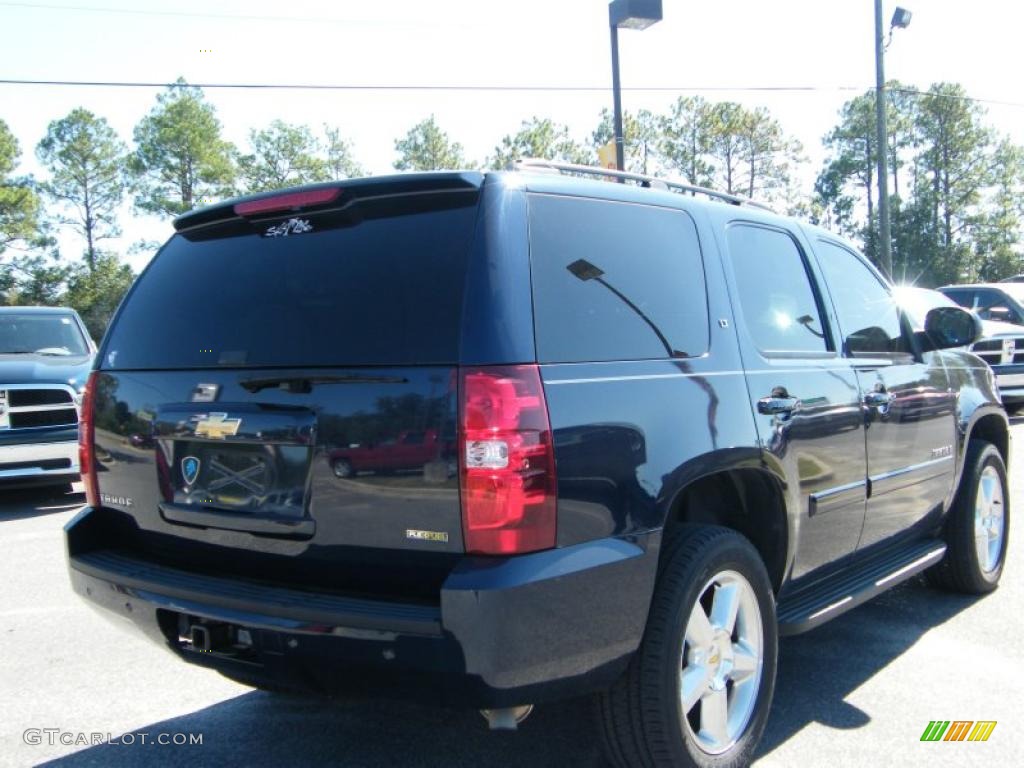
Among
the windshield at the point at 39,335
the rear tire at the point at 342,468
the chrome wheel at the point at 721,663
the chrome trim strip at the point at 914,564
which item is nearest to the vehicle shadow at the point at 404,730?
the chrome wheel at the point at 721,663

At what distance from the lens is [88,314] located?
167 ft

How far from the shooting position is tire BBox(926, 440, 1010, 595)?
4832mm

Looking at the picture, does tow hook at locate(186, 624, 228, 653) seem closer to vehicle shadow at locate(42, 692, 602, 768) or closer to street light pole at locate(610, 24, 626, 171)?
vehicle shadow at locate(42, 692, 602, 768)

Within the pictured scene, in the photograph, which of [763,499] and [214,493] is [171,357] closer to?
[214,493]

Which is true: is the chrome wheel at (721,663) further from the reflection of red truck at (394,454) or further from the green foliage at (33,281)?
the green foliage at (33,281)

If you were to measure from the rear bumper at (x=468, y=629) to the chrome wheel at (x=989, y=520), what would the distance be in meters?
3.22

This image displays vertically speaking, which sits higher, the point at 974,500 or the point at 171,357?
the point at 171,357

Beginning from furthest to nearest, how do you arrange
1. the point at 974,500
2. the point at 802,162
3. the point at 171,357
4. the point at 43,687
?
the point at 802,162 < the point at 974,500 < the point at 43,687 < the point at 171,357

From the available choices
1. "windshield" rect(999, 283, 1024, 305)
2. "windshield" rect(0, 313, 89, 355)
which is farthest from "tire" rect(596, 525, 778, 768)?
"windshield" rect(999, 283, 1024, 305)

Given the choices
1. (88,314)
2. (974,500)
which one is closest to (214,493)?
(974,500)

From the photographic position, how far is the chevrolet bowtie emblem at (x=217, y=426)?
269 cm

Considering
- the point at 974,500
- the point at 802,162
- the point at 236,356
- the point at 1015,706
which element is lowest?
the point at 1015,706

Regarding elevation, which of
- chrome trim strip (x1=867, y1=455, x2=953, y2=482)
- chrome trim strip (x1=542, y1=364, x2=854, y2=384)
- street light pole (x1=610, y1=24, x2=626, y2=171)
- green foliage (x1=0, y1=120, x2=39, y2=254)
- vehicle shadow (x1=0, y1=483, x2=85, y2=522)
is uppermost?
green foliage (x1=0, y1=120, x2=39, y2=254)

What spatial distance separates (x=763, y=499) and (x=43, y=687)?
124 inches
